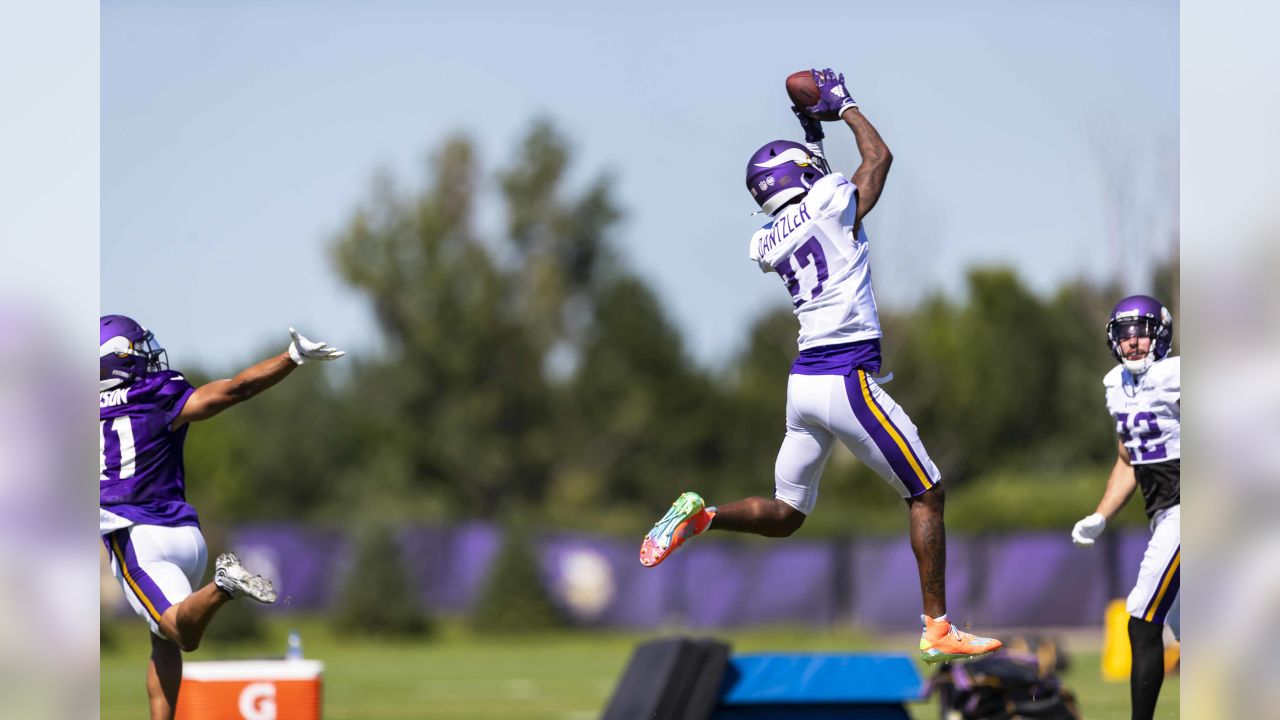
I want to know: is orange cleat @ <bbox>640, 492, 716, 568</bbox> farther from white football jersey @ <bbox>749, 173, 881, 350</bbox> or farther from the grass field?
the grass field

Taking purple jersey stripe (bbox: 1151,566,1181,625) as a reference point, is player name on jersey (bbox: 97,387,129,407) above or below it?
above

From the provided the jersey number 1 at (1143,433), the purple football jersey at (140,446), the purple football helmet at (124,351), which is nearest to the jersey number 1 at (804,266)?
the jersey number 1 at (1143,433)

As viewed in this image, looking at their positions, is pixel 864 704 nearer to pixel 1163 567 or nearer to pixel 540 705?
pixel 1163 567

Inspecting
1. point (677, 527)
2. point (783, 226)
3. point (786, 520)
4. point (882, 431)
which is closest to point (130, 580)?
point (677, 527)

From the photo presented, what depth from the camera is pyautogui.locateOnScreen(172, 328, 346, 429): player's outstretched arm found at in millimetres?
7375

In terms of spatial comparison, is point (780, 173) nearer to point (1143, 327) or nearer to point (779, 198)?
point (779, 198)

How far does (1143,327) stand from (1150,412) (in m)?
0.44

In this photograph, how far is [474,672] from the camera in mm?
22859

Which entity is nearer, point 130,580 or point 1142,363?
point 130,580

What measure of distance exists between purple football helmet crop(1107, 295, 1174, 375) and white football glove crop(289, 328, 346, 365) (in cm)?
402

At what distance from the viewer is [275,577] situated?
3784 centimetres

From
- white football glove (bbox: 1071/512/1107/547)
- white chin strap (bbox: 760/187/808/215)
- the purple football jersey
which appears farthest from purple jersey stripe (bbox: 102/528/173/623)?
white football glove (bbox: 1071/512/1107/547)

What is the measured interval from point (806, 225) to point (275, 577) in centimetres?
3257

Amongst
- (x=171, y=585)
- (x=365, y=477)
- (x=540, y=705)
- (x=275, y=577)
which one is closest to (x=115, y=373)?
(x=171, y=585)
